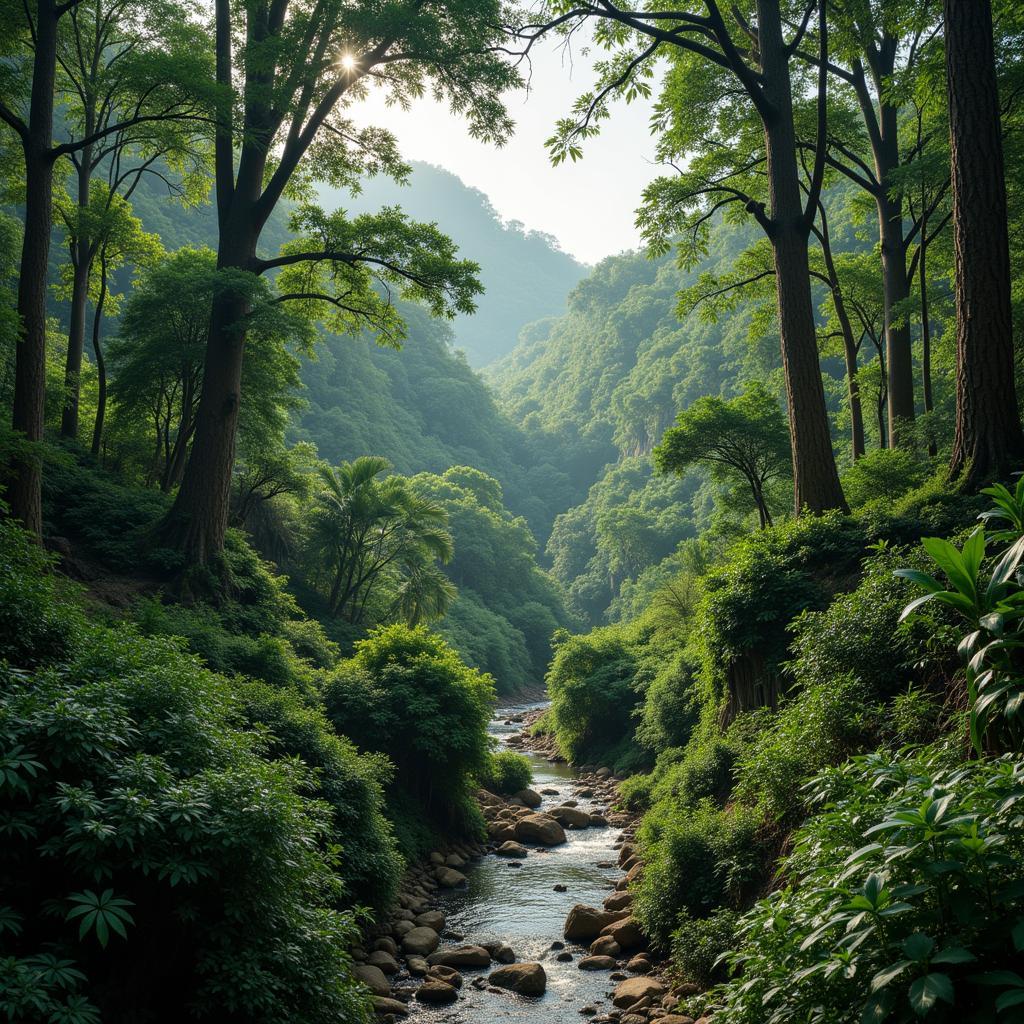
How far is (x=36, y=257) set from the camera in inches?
395

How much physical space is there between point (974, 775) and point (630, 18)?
9.61m

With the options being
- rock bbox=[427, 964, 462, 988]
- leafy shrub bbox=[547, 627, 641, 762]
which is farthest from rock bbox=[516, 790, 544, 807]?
rock bbox=[427, 964, 462, 988]

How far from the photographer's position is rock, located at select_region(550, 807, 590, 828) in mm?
13984

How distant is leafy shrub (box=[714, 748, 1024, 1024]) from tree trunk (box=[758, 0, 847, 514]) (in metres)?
7.15

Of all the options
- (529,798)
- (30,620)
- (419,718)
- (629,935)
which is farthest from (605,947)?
(529,798)

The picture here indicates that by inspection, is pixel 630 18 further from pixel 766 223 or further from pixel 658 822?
pixel 658 822

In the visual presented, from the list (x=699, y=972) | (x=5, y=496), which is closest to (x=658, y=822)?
(x=699, y=972)

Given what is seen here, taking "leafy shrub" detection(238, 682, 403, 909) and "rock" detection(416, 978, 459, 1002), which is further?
"leafy shrub" detection(238, 682, 403, 909)

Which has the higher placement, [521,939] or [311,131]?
[311,131]

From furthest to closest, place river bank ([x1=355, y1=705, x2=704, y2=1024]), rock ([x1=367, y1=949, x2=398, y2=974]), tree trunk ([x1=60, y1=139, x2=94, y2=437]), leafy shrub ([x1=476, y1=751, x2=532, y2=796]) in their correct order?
tree trunk ([x1=60, y1=139, x2=94, y2=437])
leafy shrub ([x1=476, y1=751, x2=532, y2=796])
rock ([x1=367, y1=949, x2=398, y2=974])
river bank ([x1=355, y1=705, x2=704, y2=1024])

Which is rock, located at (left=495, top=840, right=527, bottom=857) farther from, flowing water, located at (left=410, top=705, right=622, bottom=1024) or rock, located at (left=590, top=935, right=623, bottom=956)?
rock, located at (left=590, top=935, right=623, bottom=956)

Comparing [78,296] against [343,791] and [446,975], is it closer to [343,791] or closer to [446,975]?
[343,791]

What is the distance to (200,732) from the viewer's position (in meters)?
5.26

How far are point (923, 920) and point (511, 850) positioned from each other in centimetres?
1044
